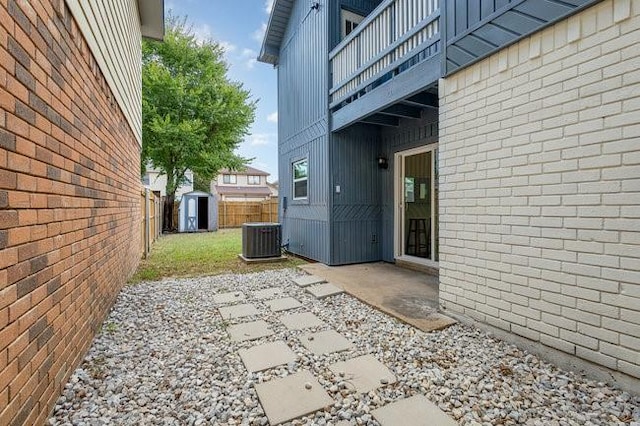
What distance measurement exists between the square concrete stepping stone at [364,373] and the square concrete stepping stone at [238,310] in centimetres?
152

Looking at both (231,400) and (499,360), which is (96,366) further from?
(499,360)

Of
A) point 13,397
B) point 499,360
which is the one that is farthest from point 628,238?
point 13,397

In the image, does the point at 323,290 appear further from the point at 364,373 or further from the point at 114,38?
the point at 114,38

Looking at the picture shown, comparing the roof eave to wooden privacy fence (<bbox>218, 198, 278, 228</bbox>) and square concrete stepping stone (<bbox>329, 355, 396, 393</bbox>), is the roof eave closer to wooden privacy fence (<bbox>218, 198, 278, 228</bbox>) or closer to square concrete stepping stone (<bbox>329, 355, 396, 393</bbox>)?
square concrete stepping stone (<bbox>329, 355, 396, 393</bbox>)

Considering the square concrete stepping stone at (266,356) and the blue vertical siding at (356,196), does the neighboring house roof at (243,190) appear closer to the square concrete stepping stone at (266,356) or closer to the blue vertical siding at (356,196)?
the blue vertical siding at (356,196)

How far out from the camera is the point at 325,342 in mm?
2928

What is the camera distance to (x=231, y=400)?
81.4 inches

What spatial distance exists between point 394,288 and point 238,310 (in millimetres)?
2135

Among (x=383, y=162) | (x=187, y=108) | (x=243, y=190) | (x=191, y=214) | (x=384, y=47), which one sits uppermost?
(x=187, y=108)

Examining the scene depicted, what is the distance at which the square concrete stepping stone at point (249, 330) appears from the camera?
3.05 meters

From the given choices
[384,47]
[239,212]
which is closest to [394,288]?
[384,47]

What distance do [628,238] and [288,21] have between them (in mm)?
8140

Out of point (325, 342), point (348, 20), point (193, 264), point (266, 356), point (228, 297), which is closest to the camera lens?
point (266, 356)

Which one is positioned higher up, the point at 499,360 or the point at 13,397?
the point at 13,397
